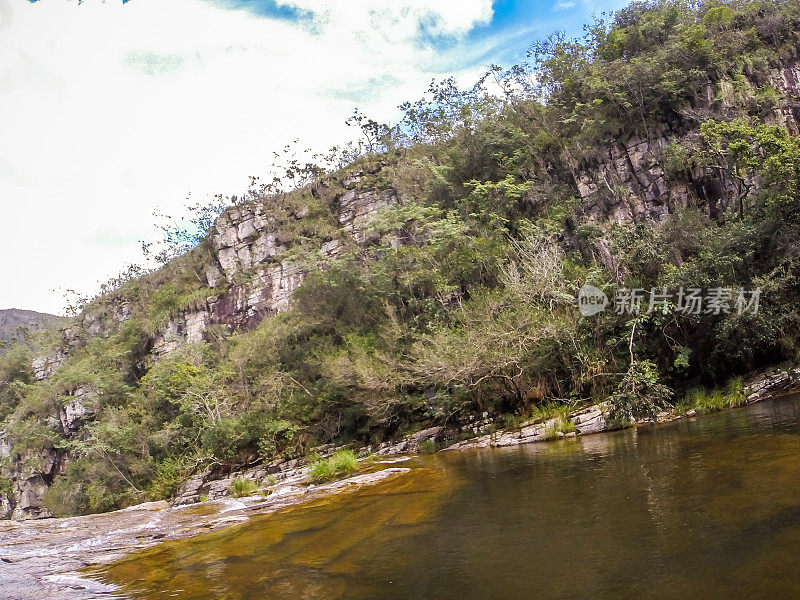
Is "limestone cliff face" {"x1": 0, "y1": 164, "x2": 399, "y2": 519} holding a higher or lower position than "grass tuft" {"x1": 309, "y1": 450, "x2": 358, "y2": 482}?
higher

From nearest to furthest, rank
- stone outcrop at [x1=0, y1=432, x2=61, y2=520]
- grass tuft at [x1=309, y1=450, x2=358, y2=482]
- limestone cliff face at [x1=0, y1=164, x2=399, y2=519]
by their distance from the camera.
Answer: grass tuft at [x1=309, y1=450, x2=358, y2=482]
limestone cliff face at [x1=0, y1=164, x2=399, y2=519]
stone outcrop at [x1=0, y1=432, x2=61, y2=520]

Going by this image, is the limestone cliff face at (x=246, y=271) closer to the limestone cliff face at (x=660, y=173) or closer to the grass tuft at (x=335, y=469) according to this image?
the limestone cliff face at (x=660, y=173)

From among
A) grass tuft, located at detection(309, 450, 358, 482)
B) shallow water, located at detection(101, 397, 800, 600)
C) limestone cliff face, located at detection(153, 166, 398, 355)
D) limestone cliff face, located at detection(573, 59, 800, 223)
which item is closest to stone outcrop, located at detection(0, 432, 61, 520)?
limestone cliff face, located at detection(153, 166, 398, 355)

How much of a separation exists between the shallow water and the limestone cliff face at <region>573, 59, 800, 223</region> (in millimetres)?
16454

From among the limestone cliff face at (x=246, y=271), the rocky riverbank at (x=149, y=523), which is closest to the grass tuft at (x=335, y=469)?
the rocky riverbank at (x=149, y=523)

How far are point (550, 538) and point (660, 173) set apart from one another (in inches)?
982

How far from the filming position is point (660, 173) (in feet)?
84.2

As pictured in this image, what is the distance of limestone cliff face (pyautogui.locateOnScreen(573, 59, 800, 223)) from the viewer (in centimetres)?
2425

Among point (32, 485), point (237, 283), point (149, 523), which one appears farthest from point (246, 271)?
point (149, 523)

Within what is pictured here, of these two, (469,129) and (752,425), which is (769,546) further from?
(469,129)

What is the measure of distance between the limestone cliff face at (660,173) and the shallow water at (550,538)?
54.0 feet

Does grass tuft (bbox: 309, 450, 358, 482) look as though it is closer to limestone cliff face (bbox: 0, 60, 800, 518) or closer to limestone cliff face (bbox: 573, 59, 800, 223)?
limestone cliff face (bbox: 0, 60, 800, 518)

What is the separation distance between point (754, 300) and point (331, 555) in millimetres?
16630

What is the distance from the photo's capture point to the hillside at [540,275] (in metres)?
18.1
